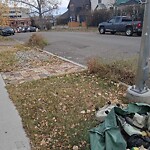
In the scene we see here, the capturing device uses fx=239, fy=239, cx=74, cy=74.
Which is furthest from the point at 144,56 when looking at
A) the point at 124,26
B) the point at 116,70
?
the point at 124,26

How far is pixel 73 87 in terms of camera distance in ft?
18.8

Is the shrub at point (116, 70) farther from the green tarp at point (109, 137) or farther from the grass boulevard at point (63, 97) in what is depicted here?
the green tarp at point (109, 137)

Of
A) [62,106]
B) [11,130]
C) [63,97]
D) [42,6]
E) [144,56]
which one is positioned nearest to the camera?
[11,130]

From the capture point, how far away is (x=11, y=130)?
12.6 feet

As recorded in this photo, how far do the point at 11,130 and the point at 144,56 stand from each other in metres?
2.72

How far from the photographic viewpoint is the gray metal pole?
173 inches

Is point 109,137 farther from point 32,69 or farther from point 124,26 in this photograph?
point 124,26

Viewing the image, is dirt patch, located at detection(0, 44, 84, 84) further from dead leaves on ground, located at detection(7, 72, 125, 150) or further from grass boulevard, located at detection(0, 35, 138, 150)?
dead leaves on ground, located at detection(7, 72, 125, 150)

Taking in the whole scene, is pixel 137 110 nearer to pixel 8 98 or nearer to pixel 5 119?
pixel 5 119

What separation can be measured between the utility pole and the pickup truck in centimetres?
1686

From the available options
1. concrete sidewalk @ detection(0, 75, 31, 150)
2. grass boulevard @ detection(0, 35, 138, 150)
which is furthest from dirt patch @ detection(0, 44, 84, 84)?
concrete sidewalk @ detection(0, 75, 31, 150)

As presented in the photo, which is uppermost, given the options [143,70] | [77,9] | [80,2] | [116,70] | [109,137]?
[80,2]

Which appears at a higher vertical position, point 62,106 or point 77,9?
point 77,9

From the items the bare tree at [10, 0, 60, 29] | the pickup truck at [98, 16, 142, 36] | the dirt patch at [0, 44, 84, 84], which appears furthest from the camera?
the bare tree at [10, 0, 60, 29]
